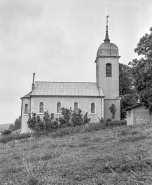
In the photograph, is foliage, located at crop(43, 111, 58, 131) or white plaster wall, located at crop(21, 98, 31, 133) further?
white plaster wall, located at crop(21, 98, 31, 133)

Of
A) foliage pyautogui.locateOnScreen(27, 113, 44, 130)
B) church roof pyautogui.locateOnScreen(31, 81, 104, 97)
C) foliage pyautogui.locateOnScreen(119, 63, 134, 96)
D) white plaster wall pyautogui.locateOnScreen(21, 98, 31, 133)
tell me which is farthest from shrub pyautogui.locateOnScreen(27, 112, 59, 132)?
foliage pyautogui.locateOnScreen(119, 63, 134, 96)

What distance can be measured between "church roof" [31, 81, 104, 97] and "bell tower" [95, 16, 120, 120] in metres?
1.22

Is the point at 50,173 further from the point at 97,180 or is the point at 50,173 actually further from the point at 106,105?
the point at 106,105

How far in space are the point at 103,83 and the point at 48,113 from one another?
8841 millimetres

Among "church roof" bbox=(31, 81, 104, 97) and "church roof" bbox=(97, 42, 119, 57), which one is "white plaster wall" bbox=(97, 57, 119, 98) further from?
"church roof" bbox=(31, 81, 104, 97)

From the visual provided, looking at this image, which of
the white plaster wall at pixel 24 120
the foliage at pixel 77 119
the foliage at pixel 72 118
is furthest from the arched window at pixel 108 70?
the white plaster wall at pixel 24 120

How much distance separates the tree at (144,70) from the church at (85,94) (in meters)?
10.1

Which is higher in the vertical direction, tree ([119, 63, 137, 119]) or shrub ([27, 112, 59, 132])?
tree ([119, 63, 137, 119])

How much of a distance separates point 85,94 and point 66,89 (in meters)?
2.80

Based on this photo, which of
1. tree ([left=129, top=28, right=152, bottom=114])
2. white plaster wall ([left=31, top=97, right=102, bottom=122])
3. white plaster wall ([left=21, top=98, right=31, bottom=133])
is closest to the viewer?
tree ([left=129, top=28, right=152, bottom=114])

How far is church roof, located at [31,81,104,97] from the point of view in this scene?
3459 centimetres

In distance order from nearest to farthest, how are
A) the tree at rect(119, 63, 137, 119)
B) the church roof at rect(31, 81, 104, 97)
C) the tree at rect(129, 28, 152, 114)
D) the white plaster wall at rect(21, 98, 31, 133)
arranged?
1. the tree at rect(129, 28, 152, 114)
2. the white plaster wall at rect(21, 98, 31, 133)
3. the church roof at rect(31, 81, 104, 97)
4. the tree at rect(119, 63, 137, 119)

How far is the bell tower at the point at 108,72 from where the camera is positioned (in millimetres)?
35500

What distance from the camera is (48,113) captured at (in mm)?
33812
